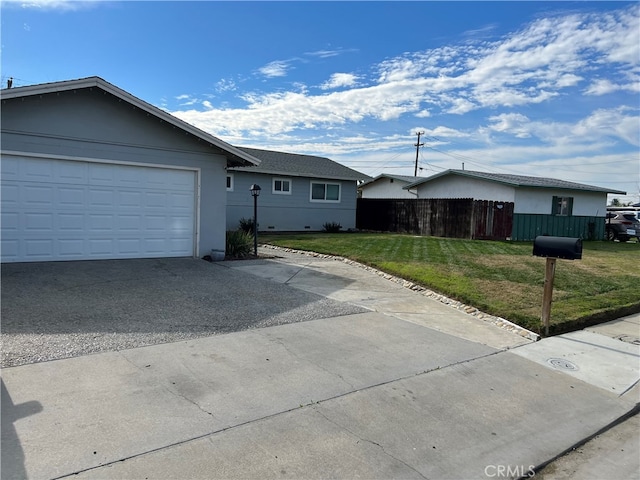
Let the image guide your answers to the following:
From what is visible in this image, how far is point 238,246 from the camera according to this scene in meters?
12.9

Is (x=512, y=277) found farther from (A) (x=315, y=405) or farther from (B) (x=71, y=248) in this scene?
(B) (x=71, y=248)

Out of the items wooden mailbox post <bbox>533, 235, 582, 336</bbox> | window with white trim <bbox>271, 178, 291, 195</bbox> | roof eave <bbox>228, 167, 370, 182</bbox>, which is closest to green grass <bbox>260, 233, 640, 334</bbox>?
wooden mailbox post <bbox>533, 235, 582, 336</bbox>

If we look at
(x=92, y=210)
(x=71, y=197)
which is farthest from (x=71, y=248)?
(x=71, y=197)

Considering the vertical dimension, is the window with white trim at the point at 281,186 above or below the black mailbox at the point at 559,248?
above

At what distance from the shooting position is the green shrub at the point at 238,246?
12734mm

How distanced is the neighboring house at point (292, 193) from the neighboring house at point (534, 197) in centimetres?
497

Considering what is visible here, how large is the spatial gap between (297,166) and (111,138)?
13.6m

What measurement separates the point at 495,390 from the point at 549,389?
0.67m

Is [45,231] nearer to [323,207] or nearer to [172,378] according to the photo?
[172,378]

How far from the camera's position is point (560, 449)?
368 cm

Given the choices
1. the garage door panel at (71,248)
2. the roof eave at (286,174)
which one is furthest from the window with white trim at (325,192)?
the garage door panel at (71,248)

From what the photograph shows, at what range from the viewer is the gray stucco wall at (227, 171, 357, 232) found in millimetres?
20859

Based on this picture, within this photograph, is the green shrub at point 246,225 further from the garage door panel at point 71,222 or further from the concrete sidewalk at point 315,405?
the concrete sidewalk at point 315,405

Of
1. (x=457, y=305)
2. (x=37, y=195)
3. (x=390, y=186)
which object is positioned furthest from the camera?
(x=390, y=186)
